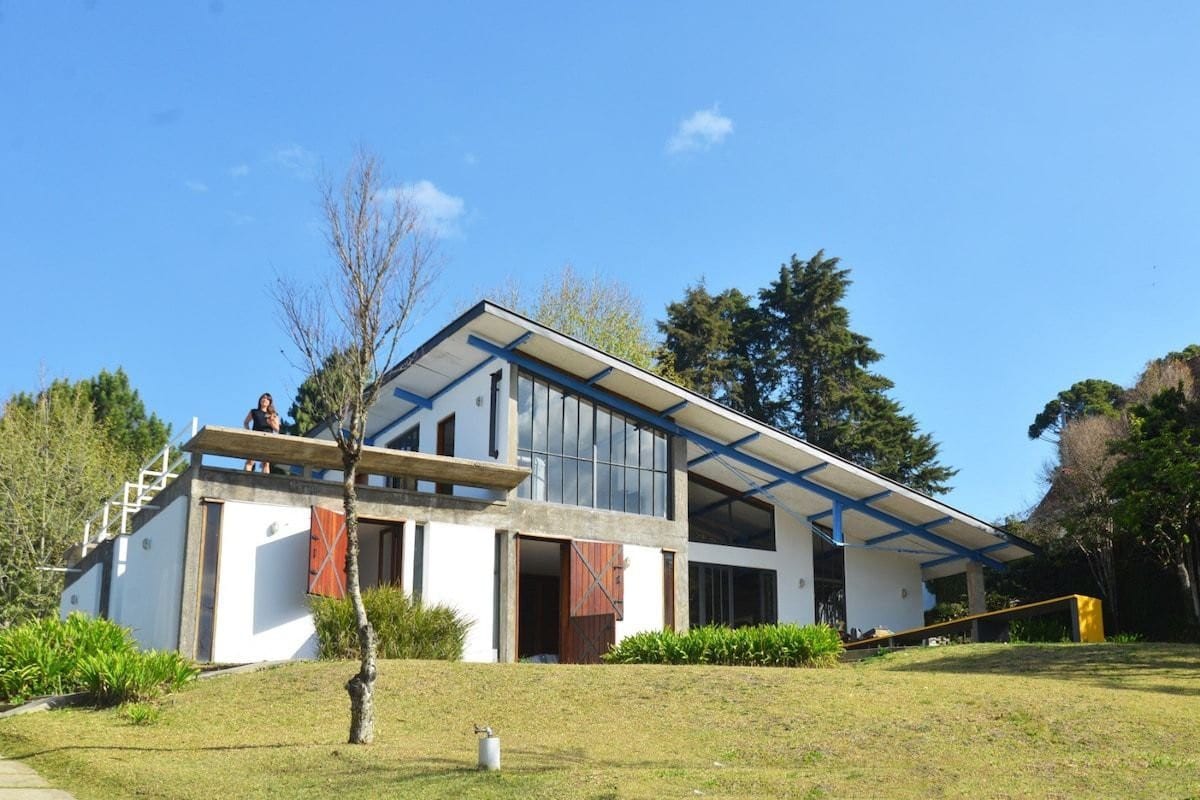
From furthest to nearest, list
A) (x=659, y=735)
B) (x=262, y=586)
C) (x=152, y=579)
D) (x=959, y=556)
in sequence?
(x=959, y=556) → (x=152, y=579) → (x=262, y=586) → (x=659, y=735)

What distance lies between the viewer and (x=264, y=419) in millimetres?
19453

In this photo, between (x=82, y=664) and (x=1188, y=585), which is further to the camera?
(x=1188, y=585)

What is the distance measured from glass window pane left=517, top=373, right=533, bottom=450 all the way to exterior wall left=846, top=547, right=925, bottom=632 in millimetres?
9059

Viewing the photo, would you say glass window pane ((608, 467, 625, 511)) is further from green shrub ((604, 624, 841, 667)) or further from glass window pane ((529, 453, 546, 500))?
green shrub ((604, 624, 841, 667))

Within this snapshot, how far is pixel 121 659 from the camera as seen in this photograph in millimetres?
13391

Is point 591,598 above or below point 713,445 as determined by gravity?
below

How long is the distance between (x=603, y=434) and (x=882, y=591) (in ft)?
28.3

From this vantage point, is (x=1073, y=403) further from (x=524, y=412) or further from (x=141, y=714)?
(x=141, y=714)

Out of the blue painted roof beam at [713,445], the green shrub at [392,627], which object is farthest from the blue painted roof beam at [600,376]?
the green shrub at [392,627]

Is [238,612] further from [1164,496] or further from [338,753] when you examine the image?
[1164,496]

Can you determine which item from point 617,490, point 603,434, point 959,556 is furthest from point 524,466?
point 959,556

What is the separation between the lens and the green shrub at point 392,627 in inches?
662

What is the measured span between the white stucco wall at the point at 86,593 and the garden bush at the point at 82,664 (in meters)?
5.47

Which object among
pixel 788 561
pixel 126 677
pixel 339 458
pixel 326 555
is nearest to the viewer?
pixel 126 677
